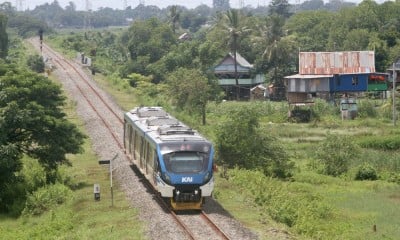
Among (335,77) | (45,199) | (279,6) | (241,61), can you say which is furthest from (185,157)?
(279,6)

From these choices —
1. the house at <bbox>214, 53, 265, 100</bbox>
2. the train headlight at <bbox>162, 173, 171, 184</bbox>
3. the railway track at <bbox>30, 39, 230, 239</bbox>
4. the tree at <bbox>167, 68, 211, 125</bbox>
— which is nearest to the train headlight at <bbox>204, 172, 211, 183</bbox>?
the railway track at <bbox>30, 39, 230, 239</bbox>

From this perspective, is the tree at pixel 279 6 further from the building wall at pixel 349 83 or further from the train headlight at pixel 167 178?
the train headlight at pixel 167 178

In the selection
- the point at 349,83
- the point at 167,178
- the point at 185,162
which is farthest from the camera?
the point at 349,83

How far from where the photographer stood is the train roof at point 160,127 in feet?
95.2

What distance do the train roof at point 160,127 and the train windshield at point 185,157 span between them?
25.6 inches

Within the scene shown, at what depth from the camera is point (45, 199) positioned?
31.4 meters

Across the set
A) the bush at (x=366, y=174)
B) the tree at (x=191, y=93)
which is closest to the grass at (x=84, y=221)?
the bush at (x=366, y=174)

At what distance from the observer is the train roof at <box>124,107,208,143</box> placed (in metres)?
29.0

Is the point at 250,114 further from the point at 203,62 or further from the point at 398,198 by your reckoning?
the point at 203,62

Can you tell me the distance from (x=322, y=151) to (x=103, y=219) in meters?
24.1

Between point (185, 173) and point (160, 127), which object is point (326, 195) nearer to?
point (160, 127)

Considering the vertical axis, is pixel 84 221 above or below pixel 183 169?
below

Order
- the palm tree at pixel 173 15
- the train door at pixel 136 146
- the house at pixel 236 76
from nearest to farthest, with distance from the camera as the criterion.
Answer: the train door at pixel 136 146 < the house at pixel 236 76 < the palm tree at pixel 173 15

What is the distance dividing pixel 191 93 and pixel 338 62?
2387cm
